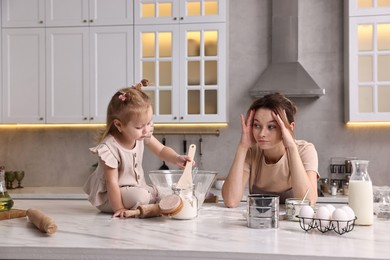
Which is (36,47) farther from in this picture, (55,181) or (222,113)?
(222,113)

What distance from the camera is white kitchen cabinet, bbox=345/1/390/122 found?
4.32 metres

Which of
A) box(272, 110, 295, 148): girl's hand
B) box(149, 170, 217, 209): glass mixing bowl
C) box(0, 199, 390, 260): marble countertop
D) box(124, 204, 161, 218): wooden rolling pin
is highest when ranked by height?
→ box(272, 110, 295, 148): girl's hand

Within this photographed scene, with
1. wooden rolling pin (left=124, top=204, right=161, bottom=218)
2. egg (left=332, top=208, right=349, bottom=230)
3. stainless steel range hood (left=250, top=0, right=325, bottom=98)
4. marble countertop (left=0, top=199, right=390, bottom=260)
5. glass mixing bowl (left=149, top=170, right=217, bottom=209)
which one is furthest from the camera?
stainless steel range hood (left=250, top=0, right=325, bottom=98)

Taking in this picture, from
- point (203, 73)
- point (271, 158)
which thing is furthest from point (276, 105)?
point (203, 73)

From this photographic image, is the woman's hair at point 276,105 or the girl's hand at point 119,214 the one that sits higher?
the woman's hair at point 276,105

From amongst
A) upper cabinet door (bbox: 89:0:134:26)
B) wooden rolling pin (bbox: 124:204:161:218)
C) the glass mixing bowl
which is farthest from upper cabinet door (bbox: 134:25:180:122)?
wooden rolling pin (bbox: 124:204:161:218)

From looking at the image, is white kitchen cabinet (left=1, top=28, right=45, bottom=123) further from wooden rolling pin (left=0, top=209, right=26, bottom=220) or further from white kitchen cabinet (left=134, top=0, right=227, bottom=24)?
wooden rolling pin (left=0, top=209, right=26, bottom=220)

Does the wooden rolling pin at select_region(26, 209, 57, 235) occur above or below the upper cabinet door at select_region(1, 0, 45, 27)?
below

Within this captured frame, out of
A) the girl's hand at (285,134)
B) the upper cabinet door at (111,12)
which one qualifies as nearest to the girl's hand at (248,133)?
the girl's hand at (285,134)

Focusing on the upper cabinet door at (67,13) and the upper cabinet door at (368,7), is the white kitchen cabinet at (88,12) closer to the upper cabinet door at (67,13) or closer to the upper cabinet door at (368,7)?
the upper cabinet door at (67,13)

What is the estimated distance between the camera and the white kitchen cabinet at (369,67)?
4.32 meters

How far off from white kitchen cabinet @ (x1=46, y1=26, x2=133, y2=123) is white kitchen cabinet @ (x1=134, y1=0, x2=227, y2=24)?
0.63 feet

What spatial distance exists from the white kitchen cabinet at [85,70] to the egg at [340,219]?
3.08m

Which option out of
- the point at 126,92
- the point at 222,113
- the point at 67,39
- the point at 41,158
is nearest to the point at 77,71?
the point at 67,39
